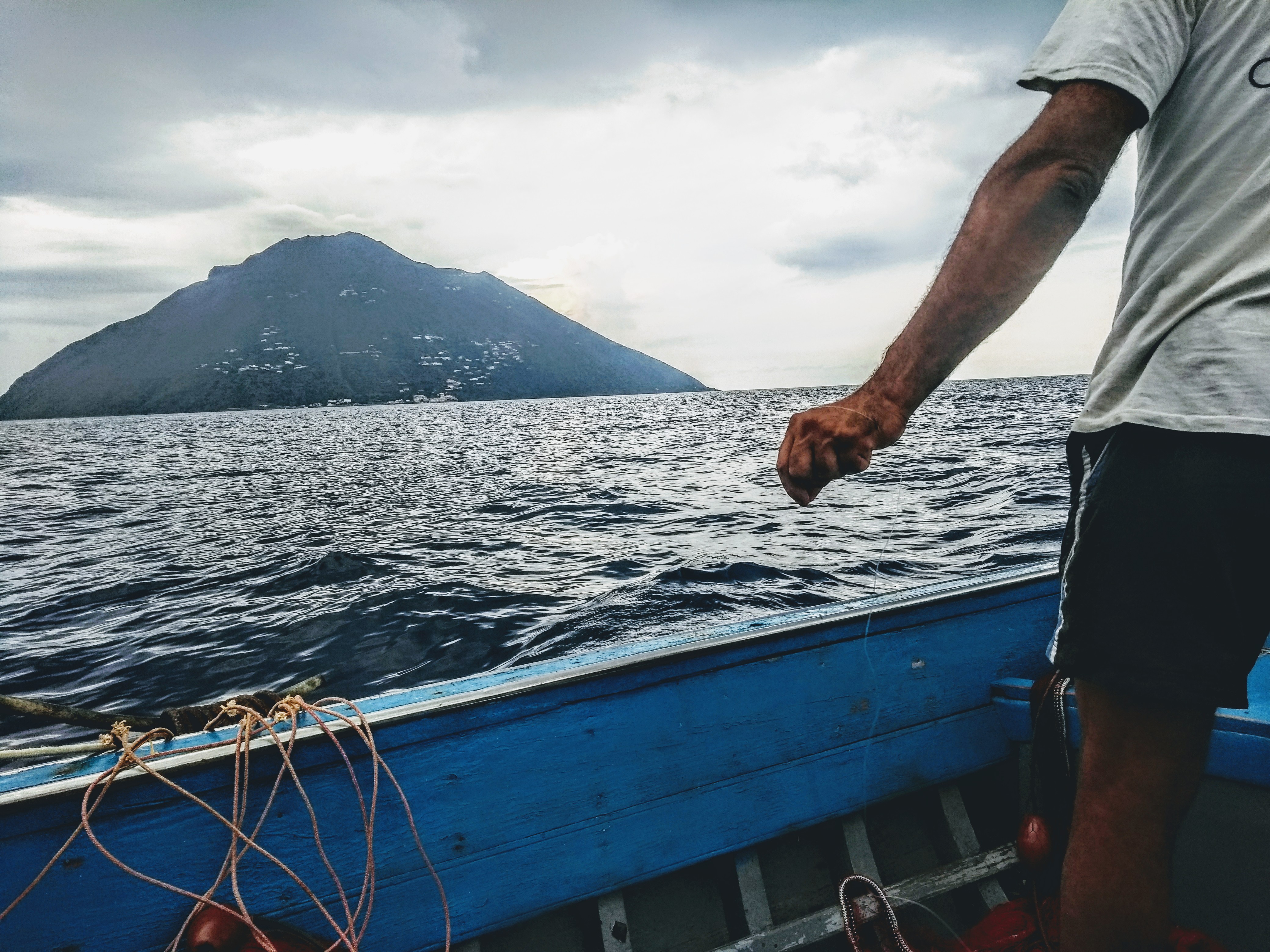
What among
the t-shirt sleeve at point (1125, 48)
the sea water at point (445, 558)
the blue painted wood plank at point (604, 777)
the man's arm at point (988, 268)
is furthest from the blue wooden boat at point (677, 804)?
the t-shirt sleeve at point (1125, 48)

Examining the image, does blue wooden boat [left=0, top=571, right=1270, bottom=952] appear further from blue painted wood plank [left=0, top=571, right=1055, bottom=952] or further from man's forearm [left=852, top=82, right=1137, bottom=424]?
man's forearm [left=852, top=82, right=1137, bottom=424]

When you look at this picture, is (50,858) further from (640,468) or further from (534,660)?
(640,468)

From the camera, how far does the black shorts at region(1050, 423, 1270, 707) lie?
79 cm

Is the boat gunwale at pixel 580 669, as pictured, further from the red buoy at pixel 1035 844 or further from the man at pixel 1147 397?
the man at pixel 1147 397

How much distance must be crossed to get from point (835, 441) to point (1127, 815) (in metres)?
0.62

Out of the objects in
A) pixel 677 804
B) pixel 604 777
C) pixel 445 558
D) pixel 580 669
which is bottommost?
pixel 445 558

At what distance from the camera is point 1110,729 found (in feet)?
2.93

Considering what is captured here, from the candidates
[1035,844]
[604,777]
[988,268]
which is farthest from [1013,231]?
[1035,844]

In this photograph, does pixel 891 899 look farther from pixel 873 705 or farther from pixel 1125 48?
pixel 1125 48

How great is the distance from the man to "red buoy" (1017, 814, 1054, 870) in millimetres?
930

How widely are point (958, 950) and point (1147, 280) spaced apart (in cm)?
160

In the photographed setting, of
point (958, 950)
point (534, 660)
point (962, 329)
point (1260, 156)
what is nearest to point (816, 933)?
point (958, 950)

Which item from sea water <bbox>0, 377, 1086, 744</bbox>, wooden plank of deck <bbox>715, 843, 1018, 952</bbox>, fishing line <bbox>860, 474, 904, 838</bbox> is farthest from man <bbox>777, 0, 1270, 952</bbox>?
sea water <bbox>0, 377, 1086, 744</bbox>

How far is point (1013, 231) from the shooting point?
0.86 meters
